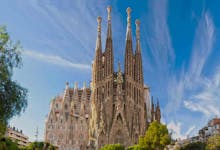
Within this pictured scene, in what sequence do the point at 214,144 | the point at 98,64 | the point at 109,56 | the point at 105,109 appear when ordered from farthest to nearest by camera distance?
the point at 109,56, the point at 98,64, the point at 105,109, the point at 214,144

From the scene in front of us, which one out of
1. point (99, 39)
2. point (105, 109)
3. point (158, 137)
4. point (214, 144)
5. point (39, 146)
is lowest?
point (214, 144)

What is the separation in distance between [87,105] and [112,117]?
8393mm

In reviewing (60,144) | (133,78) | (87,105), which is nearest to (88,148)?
(60,144)

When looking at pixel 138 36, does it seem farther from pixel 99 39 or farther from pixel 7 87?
pixel 7 87

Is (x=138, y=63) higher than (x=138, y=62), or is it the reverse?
(x=138, y=62)

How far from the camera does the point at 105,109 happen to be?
250 feet

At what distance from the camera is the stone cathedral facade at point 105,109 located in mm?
74625

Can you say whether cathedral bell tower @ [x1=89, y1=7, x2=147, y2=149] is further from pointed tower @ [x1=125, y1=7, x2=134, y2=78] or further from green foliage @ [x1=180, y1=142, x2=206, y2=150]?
green foliage @ [x1=180, y1=142, x2=206, y2=150]

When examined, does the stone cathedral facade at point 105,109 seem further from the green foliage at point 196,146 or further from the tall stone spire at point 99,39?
the green foliage at point 196,146

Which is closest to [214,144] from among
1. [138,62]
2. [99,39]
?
[138,62]

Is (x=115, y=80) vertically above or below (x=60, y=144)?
above

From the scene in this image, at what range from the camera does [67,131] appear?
7688 cm

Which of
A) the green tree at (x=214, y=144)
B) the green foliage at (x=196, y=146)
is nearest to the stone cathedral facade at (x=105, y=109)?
the green foliage at (x=196, y=146)

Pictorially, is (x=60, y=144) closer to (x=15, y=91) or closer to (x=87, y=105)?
(x=87, y=105)
